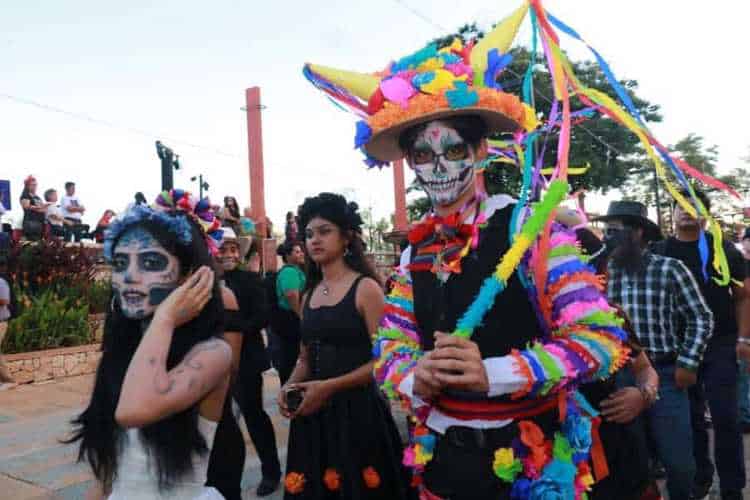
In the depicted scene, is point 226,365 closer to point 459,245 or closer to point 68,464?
point 459,245

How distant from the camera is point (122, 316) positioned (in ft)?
7.53

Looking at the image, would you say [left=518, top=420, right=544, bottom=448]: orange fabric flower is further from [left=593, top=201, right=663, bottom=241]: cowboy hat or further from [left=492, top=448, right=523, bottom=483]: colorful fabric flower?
[left=593, top=201, right=663, bottom=241]: cowboy hat

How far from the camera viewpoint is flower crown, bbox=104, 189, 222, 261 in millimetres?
2295

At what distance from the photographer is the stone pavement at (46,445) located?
4465 mm

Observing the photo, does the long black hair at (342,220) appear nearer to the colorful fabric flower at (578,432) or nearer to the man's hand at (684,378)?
the man's hand at (684,378)

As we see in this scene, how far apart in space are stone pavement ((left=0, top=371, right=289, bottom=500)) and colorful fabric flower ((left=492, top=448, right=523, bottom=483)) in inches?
105

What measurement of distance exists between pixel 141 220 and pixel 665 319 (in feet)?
8.73

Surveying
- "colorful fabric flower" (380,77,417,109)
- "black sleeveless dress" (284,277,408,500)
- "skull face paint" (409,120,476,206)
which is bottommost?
"black sleeveless dress" (284,277,408,500)

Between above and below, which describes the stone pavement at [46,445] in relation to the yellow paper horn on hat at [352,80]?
below

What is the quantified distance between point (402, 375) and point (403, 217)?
1813 centimetres

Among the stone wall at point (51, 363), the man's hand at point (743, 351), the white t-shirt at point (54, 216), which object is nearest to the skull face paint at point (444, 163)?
the man's hand at point (743, 351)

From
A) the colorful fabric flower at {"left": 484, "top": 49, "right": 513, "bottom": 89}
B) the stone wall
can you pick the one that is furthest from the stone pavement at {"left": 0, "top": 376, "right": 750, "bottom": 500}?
the colorful fabric flower at {"left": 484, "top": 49, "right": 513, "bottom": 89}

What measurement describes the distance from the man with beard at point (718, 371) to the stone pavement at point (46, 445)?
8.57 ft

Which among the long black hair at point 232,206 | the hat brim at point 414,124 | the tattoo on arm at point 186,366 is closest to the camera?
A: the tattoo on arm at point 186,366
